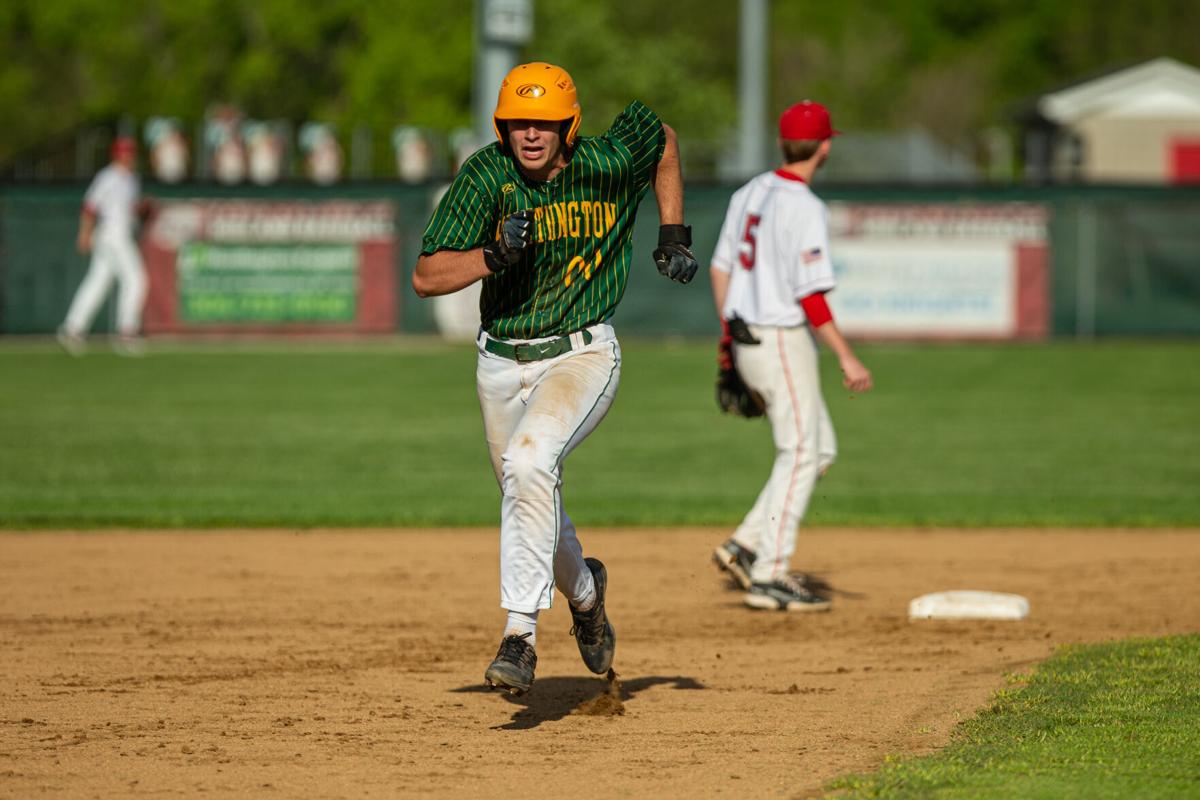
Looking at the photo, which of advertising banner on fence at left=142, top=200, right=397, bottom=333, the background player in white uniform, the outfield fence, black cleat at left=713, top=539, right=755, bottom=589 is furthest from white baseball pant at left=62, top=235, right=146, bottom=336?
the background player in white uniform

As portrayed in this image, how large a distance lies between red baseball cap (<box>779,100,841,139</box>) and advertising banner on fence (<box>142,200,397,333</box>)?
55.3 ft

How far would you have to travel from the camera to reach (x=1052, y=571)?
888cm

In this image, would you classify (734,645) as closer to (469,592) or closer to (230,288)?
(469,592)

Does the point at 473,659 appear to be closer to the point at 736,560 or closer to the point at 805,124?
the point at 736,560

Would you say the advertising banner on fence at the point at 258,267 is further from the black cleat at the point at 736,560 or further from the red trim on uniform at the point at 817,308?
the red trim on uniform at the point at 817,308

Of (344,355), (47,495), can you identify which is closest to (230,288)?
(344,355)

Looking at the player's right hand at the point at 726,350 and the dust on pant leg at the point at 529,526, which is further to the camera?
the player's right hand at the point at 726,350

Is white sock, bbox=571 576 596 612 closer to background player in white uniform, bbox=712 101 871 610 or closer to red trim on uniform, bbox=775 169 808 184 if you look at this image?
background player in white uniform, bbox=712 101 871 610

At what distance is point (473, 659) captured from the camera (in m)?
6.68

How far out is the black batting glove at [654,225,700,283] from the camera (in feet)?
18.3

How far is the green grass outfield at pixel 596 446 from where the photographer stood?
10.7 metres

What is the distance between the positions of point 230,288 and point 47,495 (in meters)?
13.4

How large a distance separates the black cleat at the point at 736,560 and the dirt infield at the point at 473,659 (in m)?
0.17

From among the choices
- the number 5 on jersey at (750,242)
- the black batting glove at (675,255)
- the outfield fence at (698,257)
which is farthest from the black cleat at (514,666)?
the outfield fence at (698,257)
